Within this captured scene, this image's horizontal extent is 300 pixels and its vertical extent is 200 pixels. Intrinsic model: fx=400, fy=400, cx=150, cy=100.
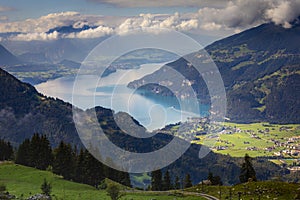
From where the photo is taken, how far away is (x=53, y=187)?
61.2 metres

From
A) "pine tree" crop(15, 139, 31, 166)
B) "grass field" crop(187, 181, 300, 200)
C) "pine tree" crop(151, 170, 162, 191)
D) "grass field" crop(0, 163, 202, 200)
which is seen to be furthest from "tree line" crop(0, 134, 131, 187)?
"grass field" crop(187, 181, 300, 200)

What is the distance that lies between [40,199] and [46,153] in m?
37.9

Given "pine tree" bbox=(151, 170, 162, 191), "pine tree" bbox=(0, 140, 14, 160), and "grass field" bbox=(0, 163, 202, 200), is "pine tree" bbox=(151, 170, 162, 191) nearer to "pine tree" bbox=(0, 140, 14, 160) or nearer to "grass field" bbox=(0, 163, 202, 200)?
"grass field" bbox=(0, 163, 202, 200)

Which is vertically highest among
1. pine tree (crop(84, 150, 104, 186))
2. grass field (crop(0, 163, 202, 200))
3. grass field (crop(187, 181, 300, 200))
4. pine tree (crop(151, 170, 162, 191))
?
grass field (crop(187, 181, 300, 200))

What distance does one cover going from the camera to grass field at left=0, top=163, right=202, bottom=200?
52344 mm

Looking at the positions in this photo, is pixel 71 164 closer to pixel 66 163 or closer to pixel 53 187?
pixel 66 163

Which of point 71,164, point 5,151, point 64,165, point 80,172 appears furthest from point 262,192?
point 5,151

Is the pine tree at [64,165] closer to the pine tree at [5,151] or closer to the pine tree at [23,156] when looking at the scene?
the pine tree at [23,156]

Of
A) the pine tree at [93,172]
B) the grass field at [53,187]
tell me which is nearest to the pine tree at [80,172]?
the pine tree at [93,172]

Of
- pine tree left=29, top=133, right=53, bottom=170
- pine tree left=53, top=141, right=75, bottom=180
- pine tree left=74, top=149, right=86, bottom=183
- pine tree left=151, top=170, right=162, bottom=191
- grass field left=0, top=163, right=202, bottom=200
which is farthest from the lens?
pine tree left=151, top=170, right=162, bottom=191

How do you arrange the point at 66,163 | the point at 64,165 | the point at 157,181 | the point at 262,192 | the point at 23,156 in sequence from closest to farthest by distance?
the point at 262,192
the point at 66,163
the point at 64,165
the point at 23,156
the point at 157,181

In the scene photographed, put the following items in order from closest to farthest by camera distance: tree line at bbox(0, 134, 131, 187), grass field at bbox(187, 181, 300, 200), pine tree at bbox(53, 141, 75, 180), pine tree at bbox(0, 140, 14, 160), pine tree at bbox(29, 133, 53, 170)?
grass field at bbox(187, 181, 300, 200), tree line at bbox(0, 134, 131, 187), pine tree at bbox(53, 141, 75, 180), pine tree at bbox(29, 133, 53, 170), pine tree at bbox(0, 140, 14, 160)

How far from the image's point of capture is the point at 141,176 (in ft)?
653

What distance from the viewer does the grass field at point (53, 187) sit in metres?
52.3
